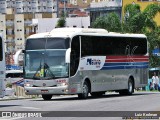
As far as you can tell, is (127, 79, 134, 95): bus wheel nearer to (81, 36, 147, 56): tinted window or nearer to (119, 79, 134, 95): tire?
(119, 79, 134, 95): tire

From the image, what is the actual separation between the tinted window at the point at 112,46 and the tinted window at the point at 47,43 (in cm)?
123

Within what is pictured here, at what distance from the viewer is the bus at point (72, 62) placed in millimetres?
30234

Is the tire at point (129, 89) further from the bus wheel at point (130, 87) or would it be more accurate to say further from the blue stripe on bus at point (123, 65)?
the blue stripe on bus at point (123, 65)

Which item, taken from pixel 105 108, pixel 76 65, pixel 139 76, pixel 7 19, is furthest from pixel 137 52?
pixel 7 19

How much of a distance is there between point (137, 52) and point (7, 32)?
465 ft

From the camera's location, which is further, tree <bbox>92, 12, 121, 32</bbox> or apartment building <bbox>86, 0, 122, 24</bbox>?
apartment building <bbox>86, 0, 122, 24</bbox>

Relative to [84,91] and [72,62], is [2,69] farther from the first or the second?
[84,91]

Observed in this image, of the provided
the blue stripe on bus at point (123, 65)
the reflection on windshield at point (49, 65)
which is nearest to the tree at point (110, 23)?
the blue stripe on bus at point (123, 65)

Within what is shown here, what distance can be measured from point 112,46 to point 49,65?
5.20 metres

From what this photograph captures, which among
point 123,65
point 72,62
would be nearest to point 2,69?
point 72,62

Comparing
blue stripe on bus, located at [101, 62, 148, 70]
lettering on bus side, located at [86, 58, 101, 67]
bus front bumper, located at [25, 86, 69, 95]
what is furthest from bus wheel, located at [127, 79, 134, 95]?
bus front bumper, located at [25, 86, 69, 95]

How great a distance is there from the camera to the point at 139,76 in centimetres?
3784

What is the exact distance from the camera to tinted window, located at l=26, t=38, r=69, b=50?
99.6 feet

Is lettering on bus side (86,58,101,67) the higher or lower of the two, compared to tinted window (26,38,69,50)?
lower
